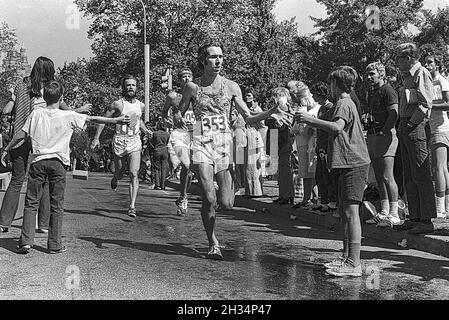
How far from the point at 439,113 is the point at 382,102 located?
0.82m

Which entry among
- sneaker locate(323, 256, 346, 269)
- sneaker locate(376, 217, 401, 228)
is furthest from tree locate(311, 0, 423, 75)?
sneaker locate(323, 256, 346, 269)

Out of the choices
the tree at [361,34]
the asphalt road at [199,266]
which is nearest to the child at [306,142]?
the asphalt road at [199,266]

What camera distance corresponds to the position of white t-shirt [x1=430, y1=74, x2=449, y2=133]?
7.28 m

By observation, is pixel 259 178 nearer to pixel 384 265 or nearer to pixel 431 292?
pixel 384 265

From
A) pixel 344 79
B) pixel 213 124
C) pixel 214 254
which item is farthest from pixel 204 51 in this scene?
pixel 214 254

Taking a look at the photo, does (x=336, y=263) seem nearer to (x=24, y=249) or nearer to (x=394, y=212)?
(x=394, y=212)

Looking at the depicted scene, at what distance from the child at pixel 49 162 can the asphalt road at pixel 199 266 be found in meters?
0.20

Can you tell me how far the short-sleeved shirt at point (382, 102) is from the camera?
735cm

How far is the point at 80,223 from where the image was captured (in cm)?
812

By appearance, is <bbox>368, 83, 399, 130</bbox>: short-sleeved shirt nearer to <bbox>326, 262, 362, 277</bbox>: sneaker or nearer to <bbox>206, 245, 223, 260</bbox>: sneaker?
<bbox>326, 262, 362, 277</bbox>: sneaker

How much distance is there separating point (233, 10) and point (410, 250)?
38917 millimetres

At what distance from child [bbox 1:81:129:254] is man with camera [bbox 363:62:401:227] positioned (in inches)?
141

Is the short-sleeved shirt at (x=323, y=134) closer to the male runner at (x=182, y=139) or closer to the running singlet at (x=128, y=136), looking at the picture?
the male runner at (x=182, y=139)

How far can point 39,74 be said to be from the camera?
6.77m
